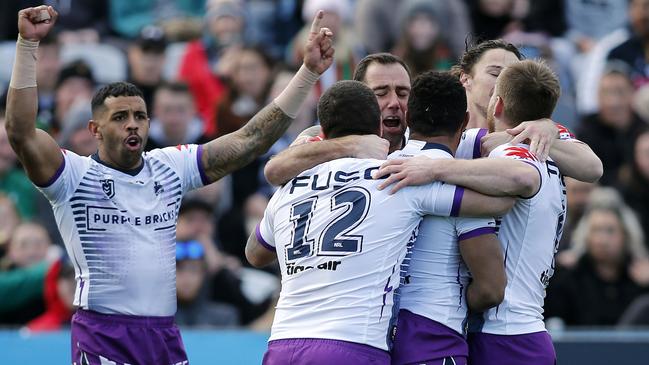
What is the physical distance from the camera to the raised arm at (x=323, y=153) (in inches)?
247

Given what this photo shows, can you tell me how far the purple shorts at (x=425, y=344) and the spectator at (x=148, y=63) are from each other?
750 centimetres

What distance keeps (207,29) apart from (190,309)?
4.93 meters

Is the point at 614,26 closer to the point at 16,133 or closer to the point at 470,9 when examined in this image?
the point at 470,9

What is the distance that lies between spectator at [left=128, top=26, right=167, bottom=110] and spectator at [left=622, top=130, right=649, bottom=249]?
15.7 ft

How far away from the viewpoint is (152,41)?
1352 cm

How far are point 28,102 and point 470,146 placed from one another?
2261 millimetres

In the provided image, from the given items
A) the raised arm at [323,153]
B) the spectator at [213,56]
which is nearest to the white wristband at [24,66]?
the raised arm at [323,153]

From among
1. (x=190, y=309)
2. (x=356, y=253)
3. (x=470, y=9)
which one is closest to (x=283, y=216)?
(x=356, y=253)

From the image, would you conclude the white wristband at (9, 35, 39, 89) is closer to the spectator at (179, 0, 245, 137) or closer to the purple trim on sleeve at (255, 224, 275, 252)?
the purple trim on sleeve at (255, 224, 275, 252)

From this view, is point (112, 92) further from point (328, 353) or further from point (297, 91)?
point (328, 353)

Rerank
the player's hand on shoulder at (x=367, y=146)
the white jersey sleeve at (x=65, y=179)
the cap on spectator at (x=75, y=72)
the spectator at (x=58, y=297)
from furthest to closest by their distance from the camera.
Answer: the cap on spectator at (x=75, y=72) → the spectator at (x=58, y=297) → the white jersey sleeve at (x=65, y=179) → the player's hand on shoulder at (x=367, y=146)

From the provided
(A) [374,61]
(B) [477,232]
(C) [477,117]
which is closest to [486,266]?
(B) [477,232]

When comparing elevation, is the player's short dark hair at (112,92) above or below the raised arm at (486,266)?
above

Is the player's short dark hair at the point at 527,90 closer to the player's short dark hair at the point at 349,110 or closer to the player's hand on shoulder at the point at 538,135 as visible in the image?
the player's hand on shoulder at the point at 538,135
